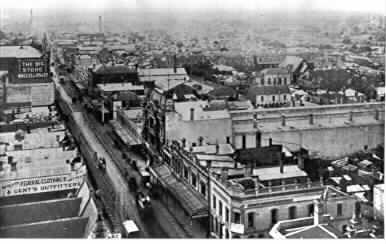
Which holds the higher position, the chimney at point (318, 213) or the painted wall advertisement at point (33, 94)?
the painted wall advertisement at point (33, 94)

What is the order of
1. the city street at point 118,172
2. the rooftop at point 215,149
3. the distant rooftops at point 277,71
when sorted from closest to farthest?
the city street at point 118,172 < the rooftop at point 215,149 < the distant rooftops at point 277,71

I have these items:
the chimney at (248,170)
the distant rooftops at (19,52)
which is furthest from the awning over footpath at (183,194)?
the distant rooftops at (19,52)

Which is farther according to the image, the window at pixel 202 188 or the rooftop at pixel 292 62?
the rooftop at pixel 292 62

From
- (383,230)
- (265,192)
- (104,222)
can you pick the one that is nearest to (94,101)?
(104,222)

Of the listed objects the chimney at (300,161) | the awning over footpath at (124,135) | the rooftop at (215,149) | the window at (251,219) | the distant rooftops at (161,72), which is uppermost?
the distant rooftops at (161,72)

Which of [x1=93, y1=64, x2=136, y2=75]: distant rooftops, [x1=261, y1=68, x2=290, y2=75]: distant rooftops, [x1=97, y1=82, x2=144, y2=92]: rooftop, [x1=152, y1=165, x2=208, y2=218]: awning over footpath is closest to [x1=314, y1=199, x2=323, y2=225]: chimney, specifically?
[x1=152, y1=165, x2=208, y2=218]: awning over footpath

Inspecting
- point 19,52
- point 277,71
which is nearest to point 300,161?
point 277,71

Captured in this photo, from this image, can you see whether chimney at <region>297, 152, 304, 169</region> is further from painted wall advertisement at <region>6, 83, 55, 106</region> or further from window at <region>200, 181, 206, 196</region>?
painted wall advertisement at <region>6, 83, 55, 106</region>

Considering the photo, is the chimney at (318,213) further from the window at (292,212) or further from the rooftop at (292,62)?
the rooftop at (292,62)

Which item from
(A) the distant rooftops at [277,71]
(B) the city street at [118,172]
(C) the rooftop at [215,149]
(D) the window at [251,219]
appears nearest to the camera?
(D) the window at [251,219]
